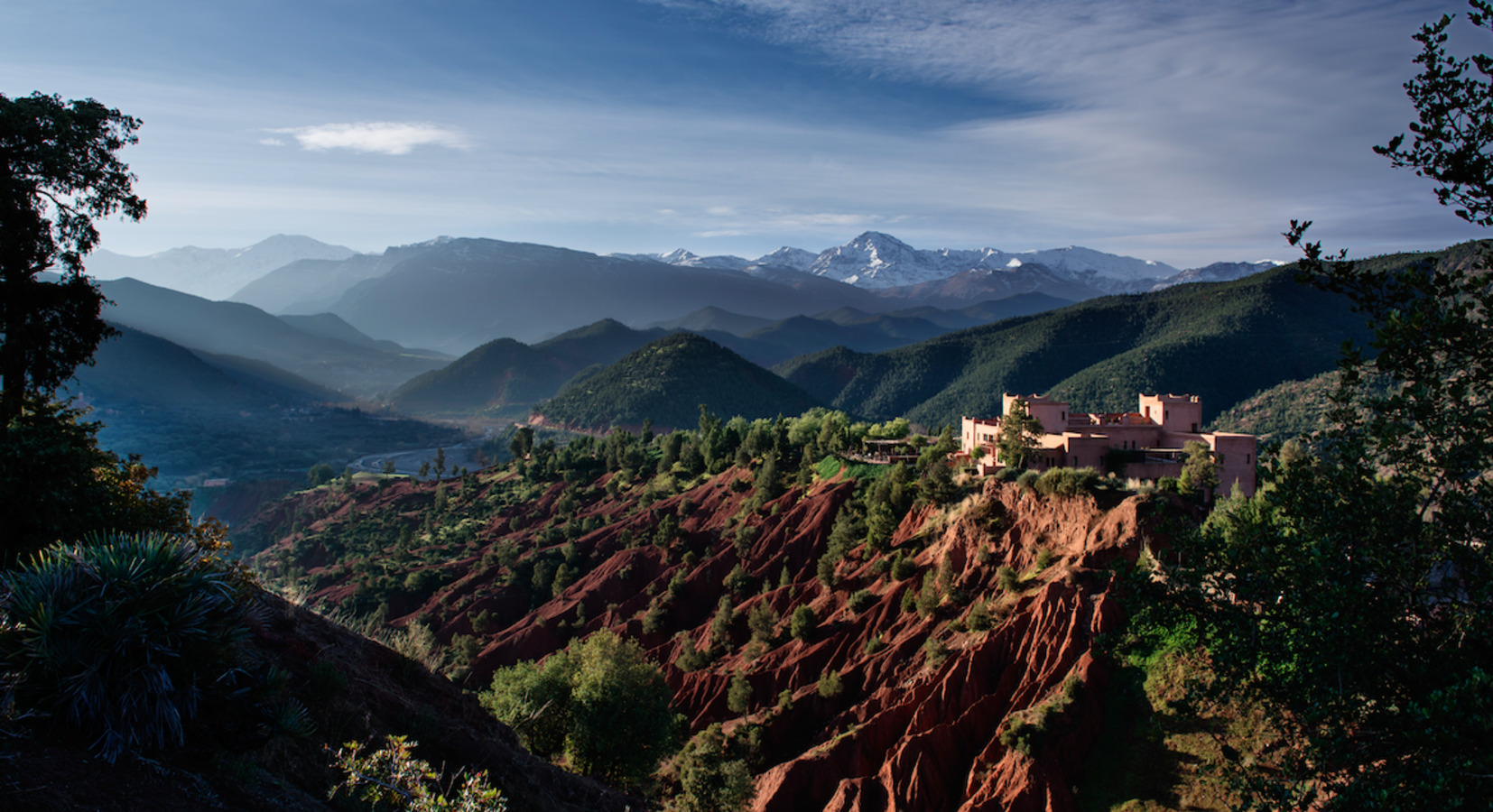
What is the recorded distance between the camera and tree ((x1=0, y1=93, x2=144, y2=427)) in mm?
15000

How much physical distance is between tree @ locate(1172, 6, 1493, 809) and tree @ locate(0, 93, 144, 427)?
873 inches

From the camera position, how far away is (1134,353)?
134 metres

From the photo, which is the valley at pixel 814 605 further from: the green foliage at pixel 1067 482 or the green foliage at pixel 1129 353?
the green foliage at pixel 1129 353

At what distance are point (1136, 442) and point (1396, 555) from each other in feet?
122

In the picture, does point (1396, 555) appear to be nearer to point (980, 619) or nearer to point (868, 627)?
point (980, 619)

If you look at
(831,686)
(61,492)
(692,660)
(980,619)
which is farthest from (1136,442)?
(61,492)

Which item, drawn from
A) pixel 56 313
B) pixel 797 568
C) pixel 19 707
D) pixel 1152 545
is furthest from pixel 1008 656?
pixel 56 313

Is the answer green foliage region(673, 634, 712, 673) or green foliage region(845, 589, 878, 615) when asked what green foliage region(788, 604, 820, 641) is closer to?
green foliage region(845, 589, 878, 615)

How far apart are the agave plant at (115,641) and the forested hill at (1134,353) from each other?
113459mm

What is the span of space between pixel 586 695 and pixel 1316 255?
2302 cm

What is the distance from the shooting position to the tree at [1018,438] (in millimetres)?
40562

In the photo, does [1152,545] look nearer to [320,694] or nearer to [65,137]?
[320,694]

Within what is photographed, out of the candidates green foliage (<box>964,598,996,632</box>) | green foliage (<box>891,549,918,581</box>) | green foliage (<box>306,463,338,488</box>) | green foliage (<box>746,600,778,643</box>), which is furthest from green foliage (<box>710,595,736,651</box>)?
green foliage (<box>306,463,338,488</box>)

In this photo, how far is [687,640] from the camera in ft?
149
